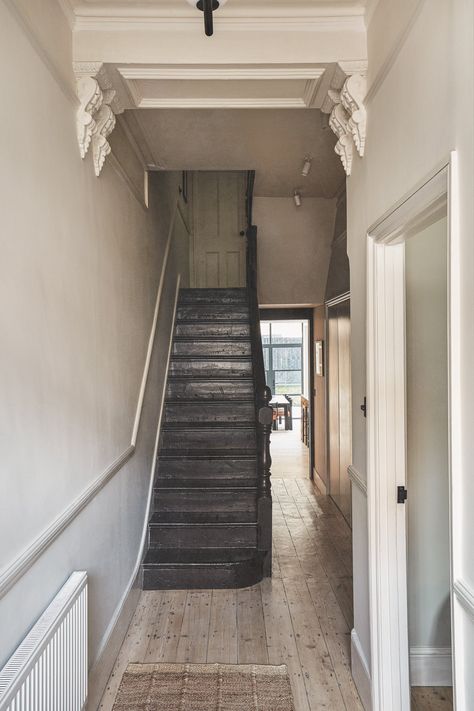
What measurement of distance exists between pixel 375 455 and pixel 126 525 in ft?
5.23

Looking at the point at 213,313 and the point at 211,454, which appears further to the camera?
the point at 213,313

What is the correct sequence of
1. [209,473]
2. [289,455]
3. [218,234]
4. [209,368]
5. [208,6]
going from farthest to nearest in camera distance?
[289,455] < [218,234] < [209,368] < [209,473] < [208,6]

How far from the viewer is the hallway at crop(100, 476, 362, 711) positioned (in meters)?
2.36

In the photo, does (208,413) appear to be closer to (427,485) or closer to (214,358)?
(214,358)

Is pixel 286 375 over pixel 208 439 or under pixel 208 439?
over

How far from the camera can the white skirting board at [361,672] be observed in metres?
2.10

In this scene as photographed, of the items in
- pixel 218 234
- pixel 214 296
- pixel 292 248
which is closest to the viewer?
pixel 292 248

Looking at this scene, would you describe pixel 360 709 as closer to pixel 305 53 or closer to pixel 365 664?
pixel 365 664

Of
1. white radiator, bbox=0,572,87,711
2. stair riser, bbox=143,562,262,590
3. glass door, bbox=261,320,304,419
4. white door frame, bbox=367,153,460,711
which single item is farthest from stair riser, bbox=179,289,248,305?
glass door, bbox=261,320,304,419

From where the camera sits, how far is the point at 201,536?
11.4 ft

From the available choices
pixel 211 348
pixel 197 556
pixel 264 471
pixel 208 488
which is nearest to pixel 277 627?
pixel 197 556

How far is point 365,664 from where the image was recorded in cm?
216

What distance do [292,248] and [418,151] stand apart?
12.8 feet

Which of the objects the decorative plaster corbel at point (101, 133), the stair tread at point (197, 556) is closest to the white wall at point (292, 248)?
the stair tread at point (197, 556)
